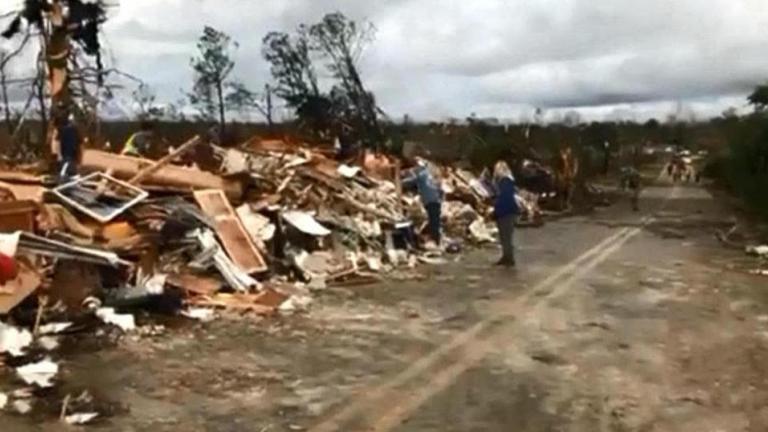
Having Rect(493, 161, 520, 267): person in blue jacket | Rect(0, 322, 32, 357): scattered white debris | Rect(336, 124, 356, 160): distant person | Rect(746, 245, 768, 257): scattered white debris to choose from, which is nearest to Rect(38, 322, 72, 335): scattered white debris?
Rect(0, 322, 32, 357): scattered white debris

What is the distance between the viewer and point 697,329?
12.3 meters

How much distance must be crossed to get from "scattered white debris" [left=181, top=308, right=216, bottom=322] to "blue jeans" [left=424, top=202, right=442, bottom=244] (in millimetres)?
10027

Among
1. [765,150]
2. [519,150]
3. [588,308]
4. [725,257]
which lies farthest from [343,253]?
[519,150]

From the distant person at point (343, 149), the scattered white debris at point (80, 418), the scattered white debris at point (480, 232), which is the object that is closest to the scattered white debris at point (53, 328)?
the scattered white debris at point (80, 418)

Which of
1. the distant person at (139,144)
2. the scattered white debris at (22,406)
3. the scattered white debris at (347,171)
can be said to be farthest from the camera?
the scattered white debris at (347,171)

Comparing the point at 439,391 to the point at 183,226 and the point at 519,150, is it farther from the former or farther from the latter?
the point at 519,150

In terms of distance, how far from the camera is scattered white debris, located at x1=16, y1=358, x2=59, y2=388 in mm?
9148

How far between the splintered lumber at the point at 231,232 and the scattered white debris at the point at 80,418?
7.48m

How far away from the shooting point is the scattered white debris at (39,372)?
30.0 feet

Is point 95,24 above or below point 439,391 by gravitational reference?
above

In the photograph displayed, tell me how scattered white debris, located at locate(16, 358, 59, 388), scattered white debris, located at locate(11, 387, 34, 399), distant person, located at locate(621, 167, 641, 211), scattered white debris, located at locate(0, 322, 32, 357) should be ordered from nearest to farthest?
scattered white debris, located at locate(11, 387, 34, 399) → scattered white debris, located at locate(16, 358, 59, 388) → scattered white debris, located at locate(0, 322, 32, 357) → distant person, located at locate(621, 167, 641, 211)

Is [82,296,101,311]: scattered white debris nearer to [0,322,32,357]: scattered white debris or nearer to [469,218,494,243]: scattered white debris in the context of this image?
[0,322,32,357]: scattered white debris

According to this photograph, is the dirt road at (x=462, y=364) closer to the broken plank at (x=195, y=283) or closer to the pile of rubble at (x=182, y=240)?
the pile of rubble at (x=182, y=240)

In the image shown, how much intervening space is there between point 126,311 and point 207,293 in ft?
5.46
